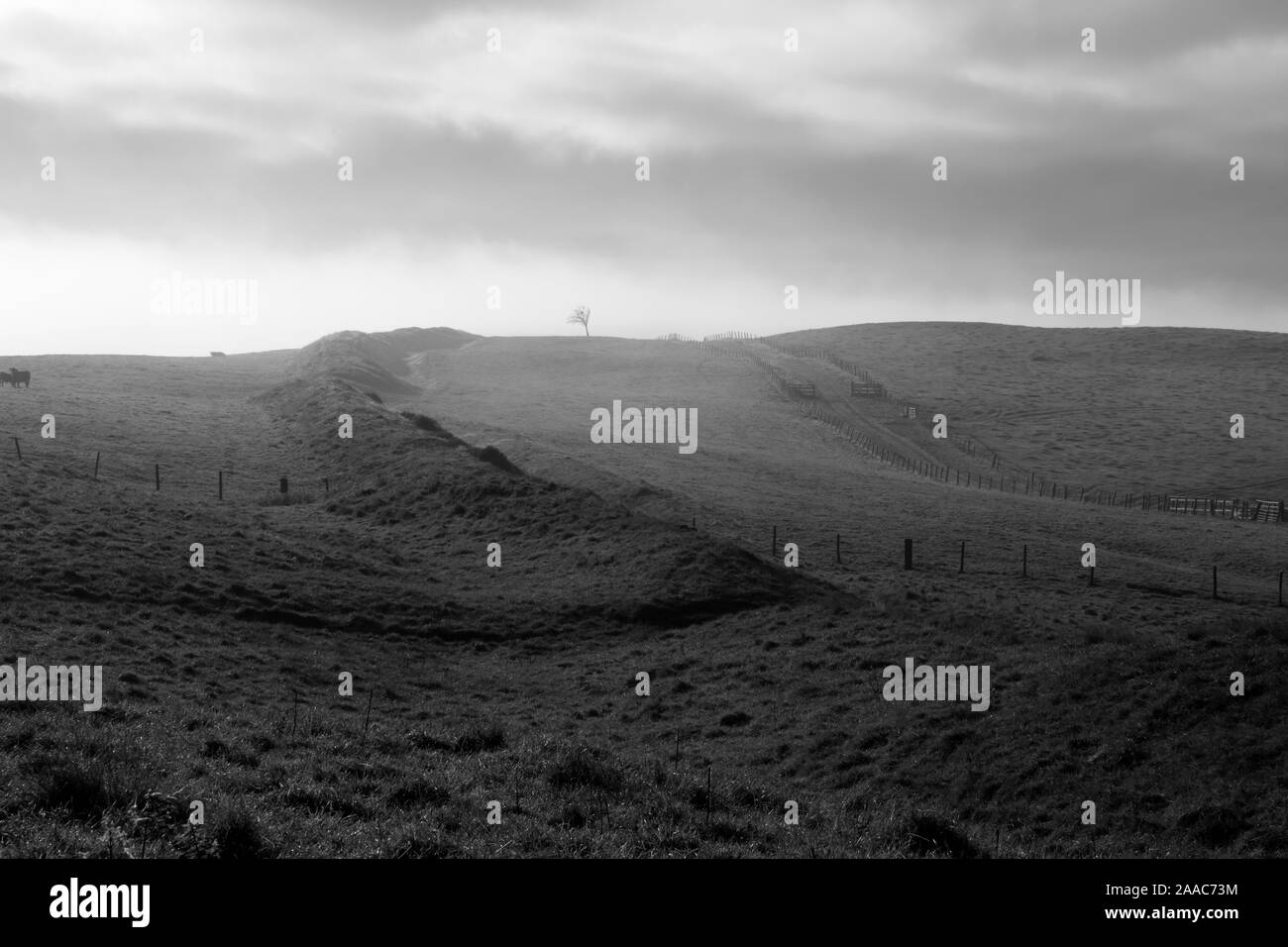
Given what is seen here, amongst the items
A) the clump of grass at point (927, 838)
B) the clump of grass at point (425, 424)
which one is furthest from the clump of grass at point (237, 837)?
the clump of grass at point (425, 424)

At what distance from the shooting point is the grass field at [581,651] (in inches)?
442

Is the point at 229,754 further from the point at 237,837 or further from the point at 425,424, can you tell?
the point at 425,424

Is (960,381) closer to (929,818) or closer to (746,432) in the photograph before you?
(746,432)

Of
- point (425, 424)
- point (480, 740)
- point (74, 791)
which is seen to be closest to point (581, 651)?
point (480, 740)

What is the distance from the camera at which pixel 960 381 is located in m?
118

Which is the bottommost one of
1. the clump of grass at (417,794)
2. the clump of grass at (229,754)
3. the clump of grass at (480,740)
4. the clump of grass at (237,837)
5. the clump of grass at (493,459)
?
the clump of grass at (480,740)

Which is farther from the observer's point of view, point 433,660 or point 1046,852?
point 433,660

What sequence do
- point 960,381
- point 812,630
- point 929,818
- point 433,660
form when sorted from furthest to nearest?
1. point 960,381
2. point 812,630
3. point 433,660
4. point 929,818

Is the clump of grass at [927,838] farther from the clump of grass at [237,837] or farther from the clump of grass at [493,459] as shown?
the clump of grass at [493,459]

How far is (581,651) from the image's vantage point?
92.1 ft

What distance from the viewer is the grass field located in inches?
442

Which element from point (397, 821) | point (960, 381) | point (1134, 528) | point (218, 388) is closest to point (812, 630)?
point (397, 821)

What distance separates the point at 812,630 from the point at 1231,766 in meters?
13.7
